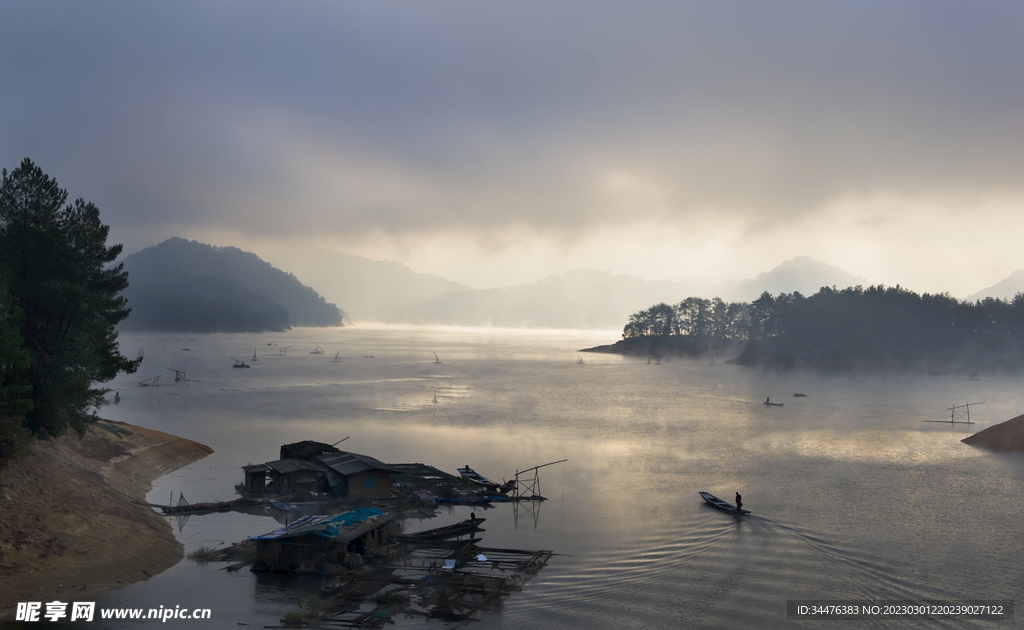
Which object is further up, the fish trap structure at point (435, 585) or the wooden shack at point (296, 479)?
the wooden shack at point (296, 479)

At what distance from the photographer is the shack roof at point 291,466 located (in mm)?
35719

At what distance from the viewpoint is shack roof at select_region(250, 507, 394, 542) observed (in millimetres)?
23891

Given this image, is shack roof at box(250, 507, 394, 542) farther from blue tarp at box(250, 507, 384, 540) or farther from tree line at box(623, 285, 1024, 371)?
tree line at box(623, 285, 1024, 371)

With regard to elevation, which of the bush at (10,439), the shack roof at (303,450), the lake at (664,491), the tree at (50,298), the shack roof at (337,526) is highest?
the tree at (50,298)

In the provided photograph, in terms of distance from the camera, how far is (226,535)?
94.8 feet

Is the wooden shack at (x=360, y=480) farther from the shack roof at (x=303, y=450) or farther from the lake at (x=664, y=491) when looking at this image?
the shack roof at (x=303, y=450)

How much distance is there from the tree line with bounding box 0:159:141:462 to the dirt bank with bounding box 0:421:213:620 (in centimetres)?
295

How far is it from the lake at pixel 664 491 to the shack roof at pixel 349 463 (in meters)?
5.11

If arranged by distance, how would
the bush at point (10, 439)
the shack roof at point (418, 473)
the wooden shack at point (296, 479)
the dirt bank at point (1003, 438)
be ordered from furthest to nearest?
the dirt bank at point (1003, 438) < the shack roof at point (418, 473) < the wooden shack at point (296, 479) < the bush at point (10, 439)

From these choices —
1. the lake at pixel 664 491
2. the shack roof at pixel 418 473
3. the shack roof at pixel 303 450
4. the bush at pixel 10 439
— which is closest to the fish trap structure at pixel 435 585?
the lake at pixel 664 491

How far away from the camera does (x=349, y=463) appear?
120ft

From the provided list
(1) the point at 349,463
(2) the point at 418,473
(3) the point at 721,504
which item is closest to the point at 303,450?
(1) the point at 349,463

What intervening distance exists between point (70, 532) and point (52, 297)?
42.9 feet

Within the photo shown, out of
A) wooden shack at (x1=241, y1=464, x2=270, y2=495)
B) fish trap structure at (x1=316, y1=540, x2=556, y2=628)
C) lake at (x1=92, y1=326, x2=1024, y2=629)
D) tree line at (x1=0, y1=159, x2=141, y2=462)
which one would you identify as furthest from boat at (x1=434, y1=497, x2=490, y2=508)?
tree line at (x1=0, y1=159, x2=141, y2=462)
